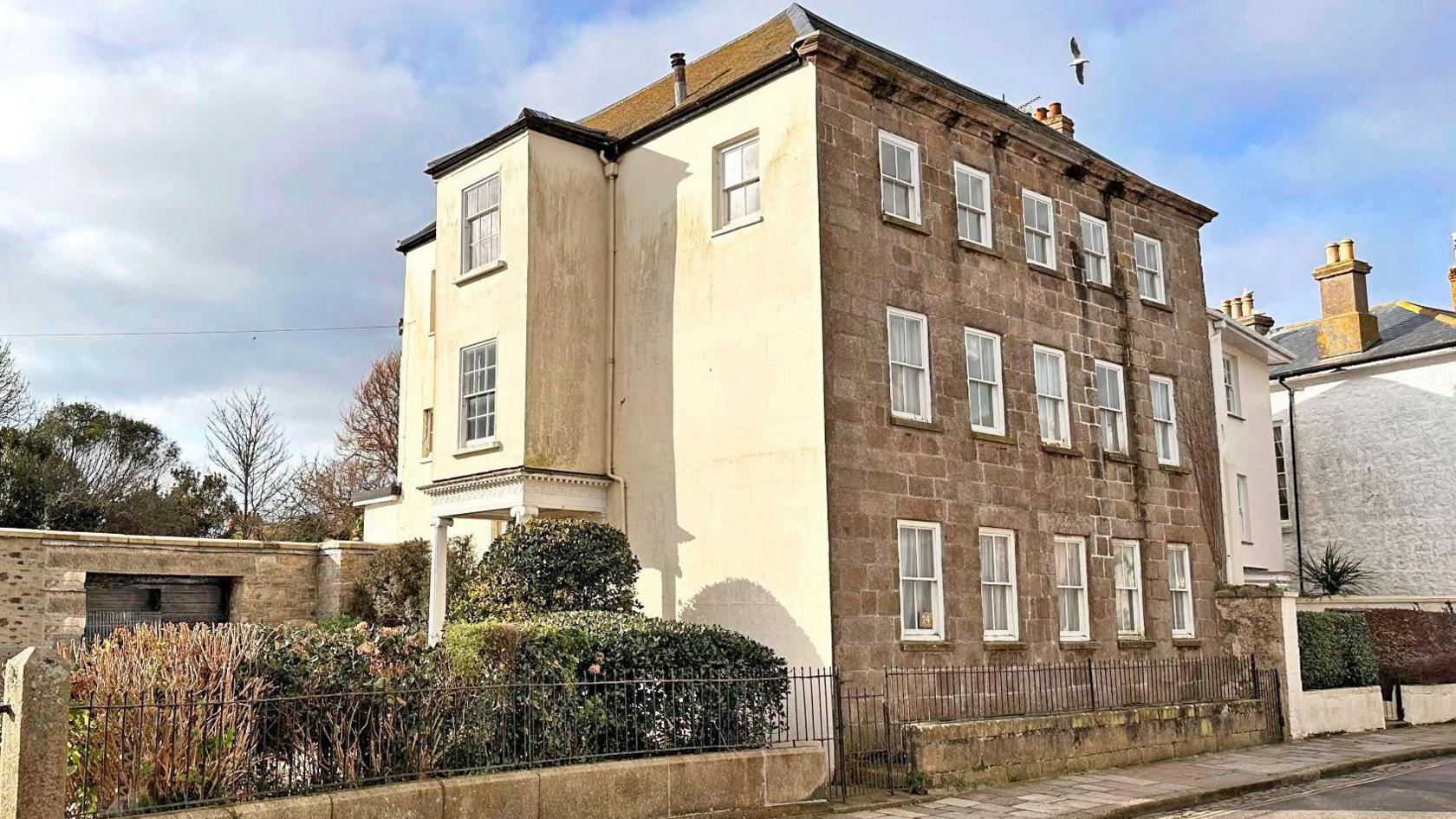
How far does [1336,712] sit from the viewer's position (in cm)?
2052

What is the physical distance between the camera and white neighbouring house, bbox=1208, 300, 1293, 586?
27.8 meters

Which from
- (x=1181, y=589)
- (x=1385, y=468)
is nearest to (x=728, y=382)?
(x=1181, y=589)

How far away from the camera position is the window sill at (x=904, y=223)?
17297mm

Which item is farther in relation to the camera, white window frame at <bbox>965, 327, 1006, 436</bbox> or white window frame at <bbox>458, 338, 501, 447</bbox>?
white window frame at <bbox>458, 338, 501, 447</bbox>

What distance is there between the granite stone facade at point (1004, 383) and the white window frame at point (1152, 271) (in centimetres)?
20

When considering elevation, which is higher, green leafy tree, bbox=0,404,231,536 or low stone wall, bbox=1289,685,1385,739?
green leafy tree, bbox=0,404,231,536

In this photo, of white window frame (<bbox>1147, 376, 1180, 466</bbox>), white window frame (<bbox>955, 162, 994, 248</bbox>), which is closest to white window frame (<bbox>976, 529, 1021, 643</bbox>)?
white window frame (<bbox>955, 162, 994, 248</bbox>)

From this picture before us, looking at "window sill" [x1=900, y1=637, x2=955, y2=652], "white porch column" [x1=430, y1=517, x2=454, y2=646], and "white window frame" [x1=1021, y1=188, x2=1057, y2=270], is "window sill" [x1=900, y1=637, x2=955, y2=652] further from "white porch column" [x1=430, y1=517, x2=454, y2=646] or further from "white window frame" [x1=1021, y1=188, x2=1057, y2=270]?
"white porch column" [x1=430, y1=517, x2=454, y2=646]

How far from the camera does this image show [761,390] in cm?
1667

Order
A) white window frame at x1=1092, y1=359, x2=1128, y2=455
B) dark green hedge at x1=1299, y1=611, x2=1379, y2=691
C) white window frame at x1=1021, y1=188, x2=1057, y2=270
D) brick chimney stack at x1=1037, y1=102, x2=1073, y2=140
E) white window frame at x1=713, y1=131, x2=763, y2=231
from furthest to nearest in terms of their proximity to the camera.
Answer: brick chimney stack at x1=1037, y1=102, x2=1073, y2=140 < dark green hedge at x1=1299, y1=611, x2=1379, y2=691 < white window frame at x1=1092, y1=359, x2=1128, y2=455 < white window frame at x1=1021, y1=188, x2=1057, y2=270 < white window frame at x1=713, y1=131, x2=763, y2=231

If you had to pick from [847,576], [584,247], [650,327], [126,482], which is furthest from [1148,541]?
[126,482]

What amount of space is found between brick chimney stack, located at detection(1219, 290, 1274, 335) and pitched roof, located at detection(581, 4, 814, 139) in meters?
20.3

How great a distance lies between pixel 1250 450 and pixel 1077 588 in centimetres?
1231

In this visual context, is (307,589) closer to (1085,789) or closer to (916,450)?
(916,450)
